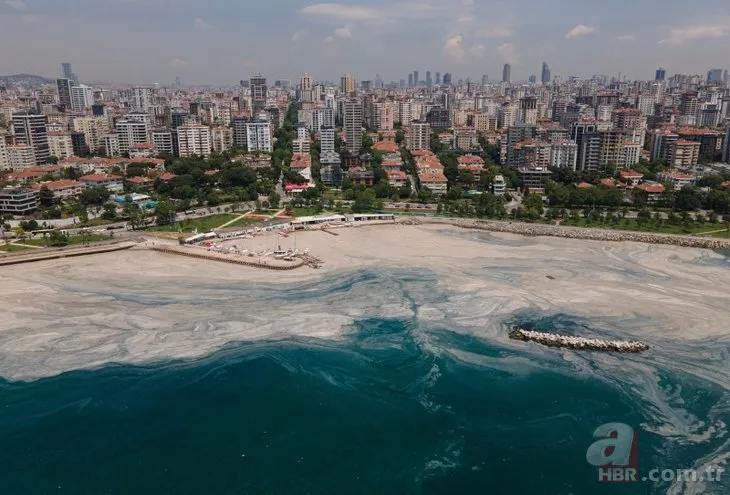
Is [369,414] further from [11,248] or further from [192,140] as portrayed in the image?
[192,140]

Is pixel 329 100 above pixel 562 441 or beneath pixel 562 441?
above

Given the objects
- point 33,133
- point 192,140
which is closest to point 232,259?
point 192,140

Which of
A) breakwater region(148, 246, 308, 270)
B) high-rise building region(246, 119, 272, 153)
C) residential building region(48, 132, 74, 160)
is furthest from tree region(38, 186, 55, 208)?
high-rise building region(246, 119, 272, 153)

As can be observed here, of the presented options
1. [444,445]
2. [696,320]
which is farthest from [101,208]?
[696,320]

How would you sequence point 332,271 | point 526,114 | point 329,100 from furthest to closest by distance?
point 329,100, point 526,114, point 332,271

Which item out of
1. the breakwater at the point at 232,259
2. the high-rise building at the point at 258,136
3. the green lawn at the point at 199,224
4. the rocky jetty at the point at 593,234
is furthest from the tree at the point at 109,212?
the high-rise building at the point at 258,136

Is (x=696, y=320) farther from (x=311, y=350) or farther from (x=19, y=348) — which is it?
(x=19, y=348)

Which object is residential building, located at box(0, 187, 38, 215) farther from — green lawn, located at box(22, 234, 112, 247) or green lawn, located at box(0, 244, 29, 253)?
green lawn, located at box(0, 244, 29, 253)
